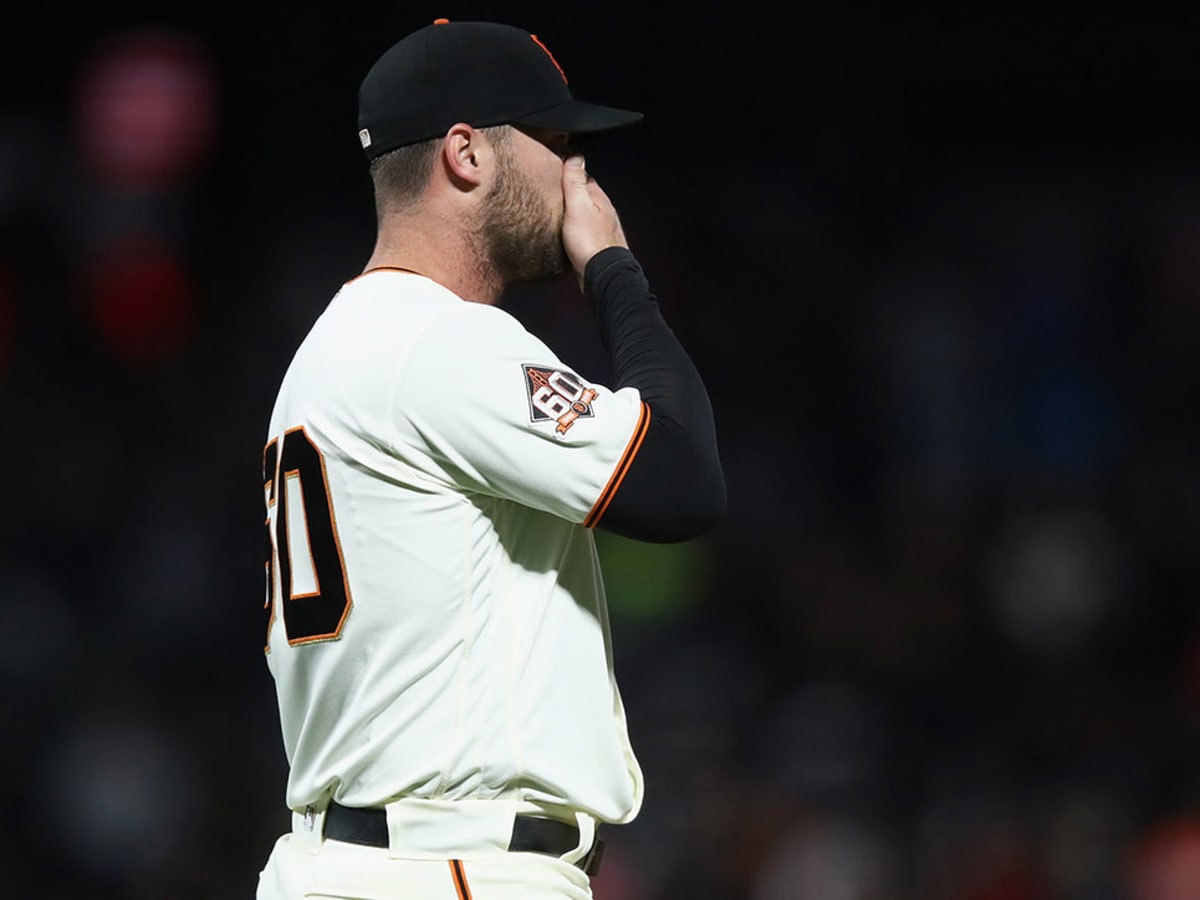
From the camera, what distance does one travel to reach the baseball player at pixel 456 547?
2.07 m

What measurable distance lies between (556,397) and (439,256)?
0.31 metres

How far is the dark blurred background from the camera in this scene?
627 centimetres

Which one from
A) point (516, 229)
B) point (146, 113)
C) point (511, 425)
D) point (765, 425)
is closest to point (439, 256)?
point (516, 229)

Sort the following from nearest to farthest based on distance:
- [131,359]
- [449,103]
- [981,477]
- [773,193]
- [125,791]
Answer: [449,103] → [125,791] → [981,477] → [131,359] → [773,193]

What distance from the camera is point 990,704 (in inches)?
260

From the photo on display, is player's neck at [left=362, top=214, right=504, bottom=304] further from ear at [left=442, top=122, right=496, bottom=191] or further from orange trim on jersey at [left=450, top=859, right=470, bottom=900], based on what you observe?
orange trim on jersey at [left=450, top=859, right=470, bottom=900]

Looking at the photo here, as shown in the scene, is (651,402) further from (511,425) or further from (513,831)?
(513,831)

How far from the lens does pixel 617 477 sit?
2064mm

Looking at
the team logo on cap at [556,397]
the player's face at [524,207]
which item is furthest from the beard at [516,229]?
the team logo on cap at [556,397]

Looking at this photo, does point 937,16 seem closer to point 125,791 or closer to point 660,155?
point 660,155

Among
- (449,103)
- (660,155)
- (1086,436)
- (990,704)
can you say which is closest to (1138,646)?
(990,704)

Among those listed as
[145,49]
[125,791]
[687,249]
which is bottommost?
[125,791]

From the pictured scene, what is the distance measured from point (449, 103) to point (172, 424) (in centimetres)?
593

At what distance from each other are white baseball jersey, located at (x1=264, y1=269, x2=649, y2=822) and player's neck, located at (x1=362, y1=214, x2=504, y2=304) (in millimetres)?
90
